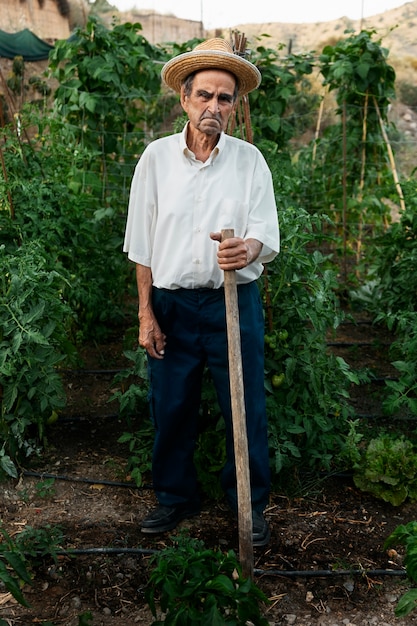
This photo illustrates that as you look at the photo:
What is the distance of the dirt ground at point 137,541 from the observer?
7.92ft

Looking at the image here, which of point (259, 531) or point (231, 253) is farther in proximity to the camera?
point (259, 531)

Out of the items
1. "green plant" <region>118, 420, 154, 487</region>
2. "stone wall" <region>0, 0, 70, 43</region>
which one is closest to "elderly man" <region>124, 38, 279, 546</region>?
"green plant" <region>118, 420, 154, 487</region>

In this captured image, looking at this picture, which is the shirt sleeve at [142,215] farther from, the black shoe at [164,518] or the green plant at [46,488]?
the green plant at [46,488]

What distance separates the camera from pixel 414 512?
3.04 m

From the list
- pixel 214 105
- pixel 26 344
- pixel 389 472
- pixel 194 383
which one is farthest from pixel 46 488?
pixel 214 105

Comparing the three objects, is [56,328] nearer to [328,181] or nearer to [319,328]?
[319,328]

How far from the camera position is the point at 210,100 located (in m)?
2.35

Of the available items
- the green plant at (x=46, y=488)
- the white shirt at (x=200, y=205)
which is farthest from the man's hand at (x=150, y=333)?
the green plant at (x=46, y=488)

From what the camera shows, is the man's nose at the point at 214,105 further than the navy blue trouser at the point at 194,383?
No

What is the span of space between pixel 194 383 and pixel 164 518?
0.59m

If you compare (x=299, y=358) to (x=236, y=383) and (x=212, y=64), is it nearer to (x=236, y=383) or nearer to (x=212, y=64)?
(x=236, y=383)

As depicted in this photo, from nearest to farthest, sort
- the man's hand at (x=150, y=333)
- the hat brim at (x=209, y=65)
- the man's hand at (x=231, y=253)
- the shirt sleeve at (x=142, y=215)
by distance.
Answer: the man's hand at (x=231, y=253) → the hat brim at (x=209, y=65) → the shirt sleeve at (x=142, y=215) → the man's hand at (x=150, y=333)

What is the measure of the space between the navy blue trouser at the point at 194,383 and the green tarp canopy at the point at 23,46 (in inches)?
652

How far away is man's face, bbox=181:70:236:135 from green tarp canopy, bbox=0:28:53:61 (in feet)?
54.2
